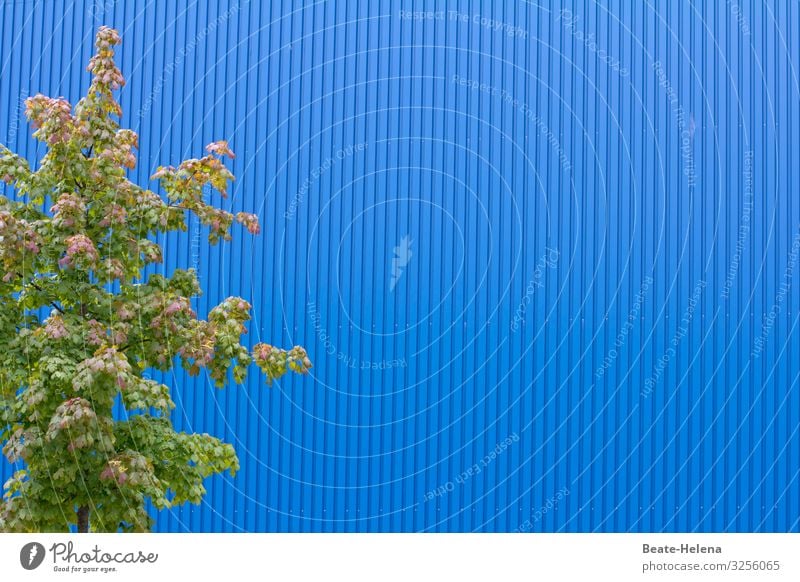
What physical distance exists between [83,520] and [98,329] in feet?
5.10

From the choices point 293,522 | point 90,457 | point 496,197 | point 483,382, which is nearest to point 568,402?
point 483,382

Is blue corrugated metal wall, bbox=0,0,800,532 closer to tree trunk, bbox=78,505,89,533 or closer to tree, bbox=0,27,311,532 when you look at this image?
tree, bbox=0,27,311,532

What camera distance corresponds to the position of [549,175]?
14742mm

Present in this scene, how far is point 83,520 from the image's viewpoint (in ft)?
33.6

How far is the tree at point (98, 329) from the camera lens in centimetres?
984

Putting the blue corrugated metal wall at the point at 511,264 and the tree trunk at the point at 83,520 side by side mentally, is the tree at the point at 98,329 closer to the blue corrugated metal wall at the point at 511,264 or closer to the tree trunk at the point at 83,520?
the tree trunk at the point at 83,520
